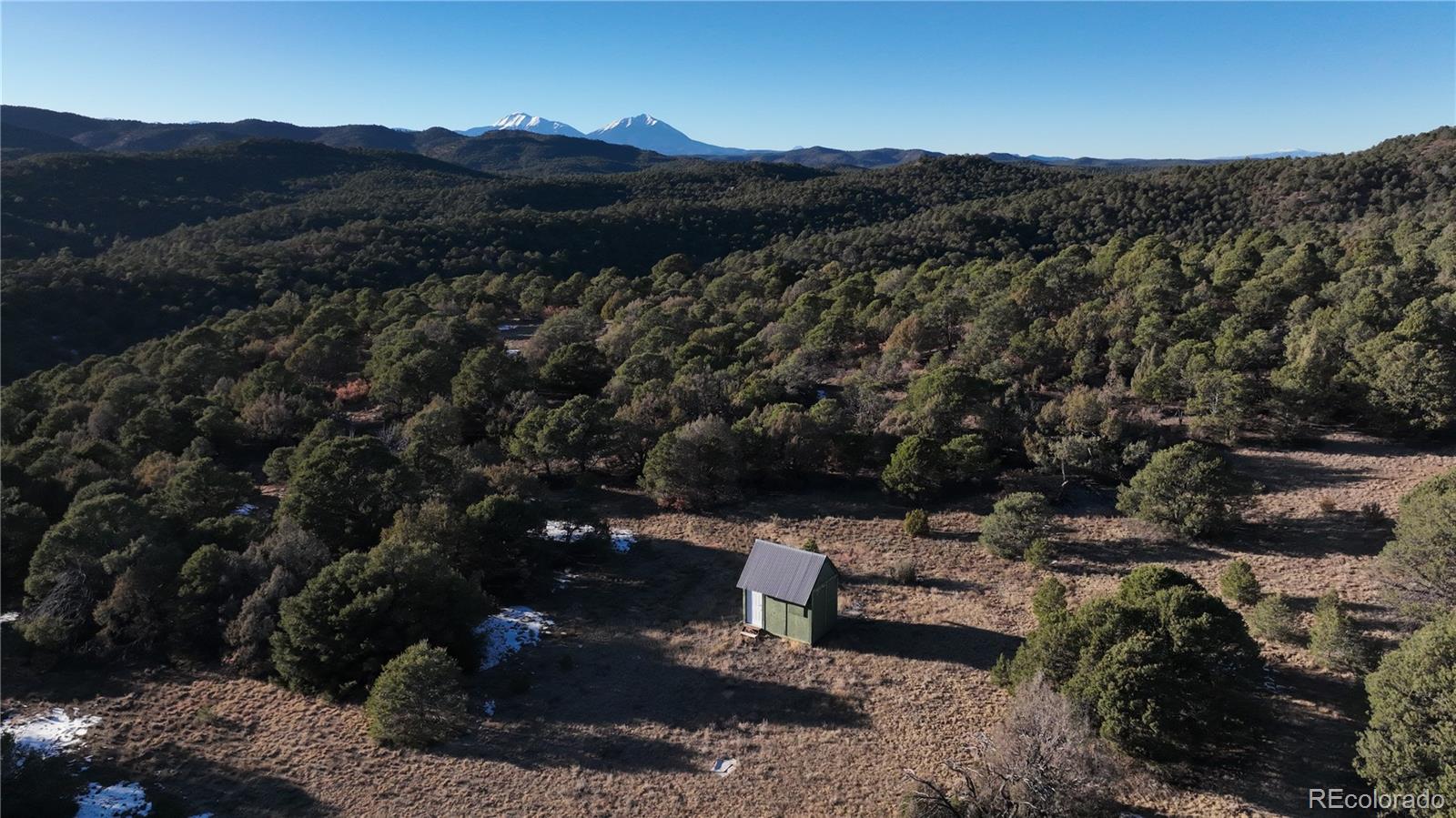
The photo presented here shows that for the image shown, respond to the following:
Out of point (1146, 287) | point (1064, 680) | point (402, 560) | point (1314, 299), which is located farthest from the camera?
point (1146, 287)

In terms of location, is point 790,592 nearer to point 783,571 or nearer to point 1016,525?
point 783,571

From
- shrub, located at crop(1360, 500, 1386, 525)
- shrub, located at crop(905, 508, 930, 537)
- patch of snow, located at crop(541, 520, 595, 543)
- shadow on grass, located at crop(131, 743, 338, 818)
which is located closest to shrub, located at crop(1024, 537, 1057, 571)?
shrub, located at crop(905, 508, 930, 537)

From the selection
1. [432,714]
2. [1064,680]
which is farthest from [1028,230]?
[432,714]

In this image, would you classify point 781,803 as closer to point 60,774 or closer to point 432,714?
point 432,714

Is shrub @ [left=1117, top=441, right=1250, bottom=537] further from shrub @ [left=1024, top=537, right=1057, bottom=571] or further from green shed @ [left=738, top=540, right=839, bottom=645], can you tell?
green shed @ [left=738, top=540, right=839, bottom=645]

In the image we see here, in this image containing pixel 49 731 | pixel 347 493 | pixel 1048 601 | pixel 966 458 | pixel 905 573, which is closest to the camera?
pixel 49 731

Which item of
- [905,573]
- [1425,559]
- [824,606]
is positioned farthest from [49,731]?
[1425,559]
